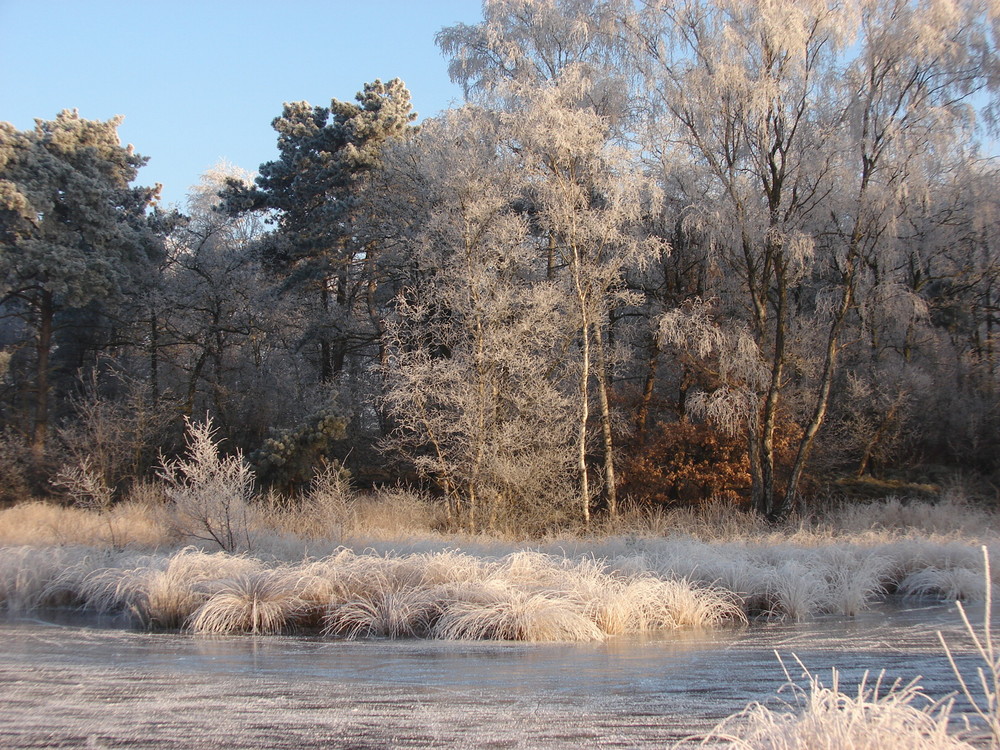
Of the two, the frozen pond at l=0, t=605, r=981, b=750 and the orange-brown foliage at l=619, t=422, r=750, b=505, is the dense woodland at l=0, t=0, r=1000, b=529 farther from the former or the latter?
the frozen pond at l=0, t=605, r=981, b=750

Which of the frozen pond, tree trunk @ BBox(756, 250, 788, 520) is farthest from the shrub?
tree trunk @ BBox(756, 250, 788, 520)

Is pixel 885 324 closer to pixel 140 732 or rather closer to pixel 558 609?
pixel 558 609

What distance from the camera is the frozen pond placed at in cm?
598

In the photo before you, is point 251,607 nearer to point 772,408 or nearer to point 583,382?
point 583,382

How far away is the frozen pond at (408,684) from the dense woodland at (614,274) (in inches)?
347

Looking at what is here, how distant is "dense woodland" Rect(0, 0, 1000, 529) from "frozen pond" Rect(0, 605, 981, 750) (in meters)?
8.82

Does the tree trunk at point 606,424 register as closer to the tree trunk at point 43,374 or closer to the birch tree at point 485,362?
the birch tree at point 485,362

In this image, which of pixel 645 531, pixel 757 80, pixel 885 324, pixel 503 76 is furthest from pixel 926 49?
pixel 645 531

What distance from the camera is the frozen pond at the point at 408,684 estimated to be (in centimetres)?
598

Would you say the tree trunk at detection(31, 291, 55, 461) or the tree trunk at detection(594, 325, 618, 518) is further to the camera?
the tree trunk at detection(31, 291, 55, 461)

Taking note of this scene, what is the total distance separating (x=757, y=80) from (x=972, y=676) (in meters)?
15.9

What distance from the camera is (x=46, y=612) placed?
1228 cm

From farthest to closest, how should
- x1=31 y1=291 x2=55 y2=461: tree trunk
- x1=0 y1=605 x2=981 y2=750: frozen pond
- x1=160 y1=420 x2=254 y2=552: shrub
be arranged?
x1=31 y1=291 x2=55 y2=461: tree trunk < x1=160 y1=420 x2=254 y2=552: shrub < x1=0 y1=605 x2=981 y2=750: frozen pond

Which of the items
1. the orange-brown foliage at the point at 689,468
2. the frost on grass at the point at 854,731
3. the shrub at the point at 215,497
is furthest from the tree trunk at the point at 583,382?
the frost on grass at the point at 854,731
